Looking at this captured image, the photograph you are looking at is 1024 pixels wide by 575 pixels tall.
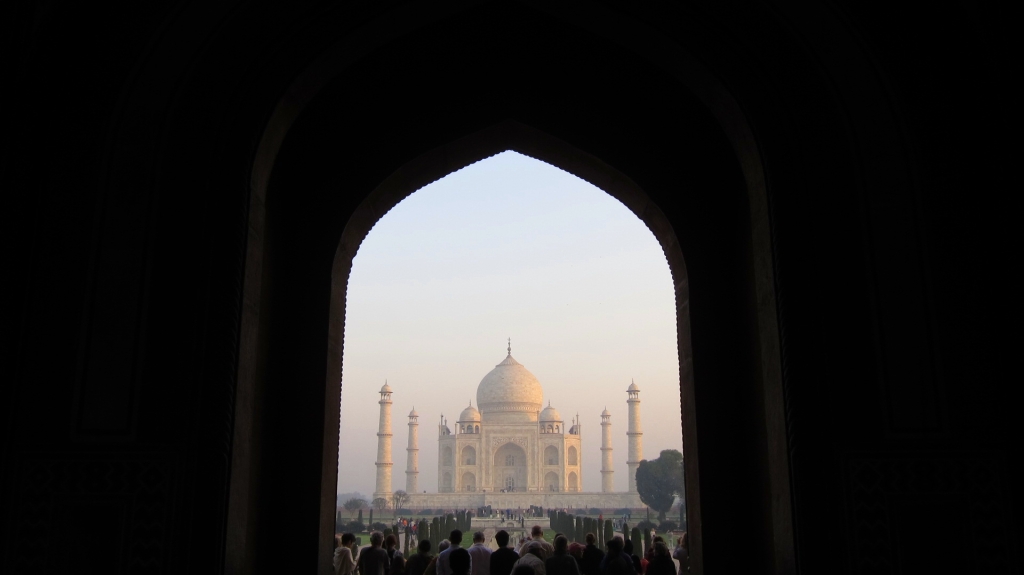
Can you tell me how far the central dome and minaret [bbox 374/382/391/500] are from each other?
7.17 metres

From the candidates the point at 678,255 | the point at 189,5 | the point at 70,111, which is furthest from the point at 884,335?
the point at 70,111

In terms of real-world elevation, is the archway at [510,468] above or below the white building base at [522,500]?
above

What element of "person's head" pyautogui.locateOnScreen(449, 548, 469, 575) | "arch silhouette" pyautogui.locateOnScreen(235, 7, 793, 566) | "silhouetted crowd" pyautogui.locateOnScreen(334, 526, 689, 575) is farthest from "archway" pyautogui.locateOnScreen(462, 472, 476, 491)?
"person's head" pyautogui.locateOnScreen(449, 548, 469, 575)

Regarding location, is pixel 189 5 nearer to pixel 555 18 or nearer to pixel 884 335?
pixel 555 18

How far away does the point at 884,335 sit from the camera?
11.1 feet

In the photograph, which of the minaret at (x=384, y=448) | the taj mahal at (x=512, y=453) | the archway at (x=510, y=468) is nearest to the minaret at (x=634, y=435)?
the taj mahal at (x=512, y=453)

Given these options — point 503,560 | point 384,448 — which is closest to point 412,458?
point 384,448

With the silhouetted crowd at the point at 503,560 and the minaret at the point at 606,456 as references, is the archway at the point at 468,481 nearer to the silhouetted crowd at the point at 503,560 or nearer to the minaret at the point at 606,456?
the minaret at the point at 606,456

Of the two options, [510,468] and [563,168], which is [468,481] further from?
[563,168]

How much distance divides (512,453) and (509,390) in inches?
188

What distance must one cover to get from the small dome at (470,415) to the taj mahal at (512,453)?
35mm

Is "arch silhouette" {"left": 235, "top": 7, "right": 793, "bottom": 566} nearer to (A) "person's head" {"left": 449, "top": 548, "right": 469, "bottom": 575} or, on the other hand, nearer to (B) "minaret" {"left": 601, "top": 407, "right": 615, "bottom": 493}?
(A) "person's head" {"left": 449, "top": 548, "right": 469, "bottom": 575}

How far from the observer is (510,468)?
5547 centimetres

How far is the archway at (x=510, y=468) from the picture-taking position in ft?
179
